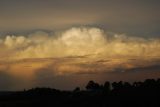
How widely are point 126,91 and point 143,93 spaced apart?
868cm

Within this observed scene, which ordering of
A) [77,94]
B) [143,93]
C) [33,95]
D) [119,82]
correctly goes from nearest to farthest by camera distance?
[143,93], [77,94], [33,95], [119,82]

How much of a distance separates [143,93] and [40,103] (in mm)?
31137

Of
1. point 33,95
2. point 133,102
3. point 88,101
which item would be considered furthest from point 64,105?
point 33,95

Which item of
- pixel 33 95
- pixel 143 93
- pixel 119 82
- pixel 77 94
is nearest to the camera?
pixel 143 93

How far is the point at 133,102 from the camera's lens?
130250 mm

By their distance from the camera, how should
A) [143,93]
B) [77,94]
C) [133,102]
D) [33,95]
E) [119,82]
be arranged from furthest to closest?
[119,82], [33,95], [77,94], [143,93], [133,102]

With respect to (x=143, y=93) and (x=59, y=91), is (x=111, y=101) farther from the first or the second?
(x=59, y=91)

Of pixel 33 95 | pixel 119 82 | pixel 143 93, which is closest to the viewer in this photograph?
pixel 143 93

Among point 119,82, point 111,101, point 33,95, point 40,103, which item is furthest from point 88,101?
point 119,82

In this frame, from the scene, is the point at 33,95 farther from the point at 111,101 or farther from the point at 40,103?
the point at 111,101

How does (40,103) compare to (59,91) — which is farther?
(59,91)

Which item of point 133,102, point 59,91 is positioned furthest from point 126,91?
point 59,91

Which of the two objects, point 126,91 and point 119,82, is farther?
point 119,82

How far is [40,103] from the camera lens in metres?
141
